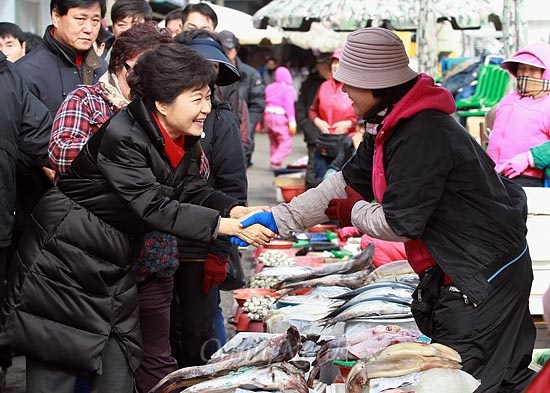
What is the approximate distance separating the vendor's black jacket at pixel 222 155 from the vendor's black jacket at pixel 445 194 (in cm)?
170

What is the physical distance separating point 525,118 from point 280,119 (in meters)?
11.0

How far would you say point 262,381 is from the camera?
429cm

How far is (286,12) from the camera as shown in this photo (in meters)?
11.8

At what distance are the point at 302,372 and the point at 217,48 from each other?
202 cm

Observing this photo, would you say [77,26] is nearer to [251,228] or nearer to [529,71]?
[251,228]

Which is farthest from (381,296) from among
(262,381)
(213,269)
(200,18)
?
(200,18)

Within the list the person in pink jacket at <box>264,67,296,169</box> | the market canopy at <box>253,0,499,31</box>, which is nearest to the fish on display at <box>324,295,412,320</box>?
the market canopy at <box>253,0,499,31</box>

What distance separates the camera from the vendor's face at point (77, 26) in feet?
19.0

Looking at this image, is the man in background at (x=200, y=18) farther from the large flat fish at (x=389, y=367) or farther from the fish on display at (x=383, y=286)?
the large flat fish at (x=389, y=367)

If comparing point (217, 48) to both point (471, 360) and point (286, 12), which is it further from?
point (286, 12)

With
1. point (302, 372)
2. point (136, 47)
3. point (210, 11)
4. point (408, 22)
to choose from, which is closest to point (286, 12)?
point (408, 22)

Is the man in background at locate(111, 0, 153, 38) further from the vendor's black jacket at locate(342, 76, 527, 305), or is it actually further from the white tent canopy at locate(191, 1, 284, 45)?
the white tent canopy at locate(191, 1, 284, 45)

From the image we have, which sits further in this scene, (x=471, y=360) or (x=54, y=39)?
(x=54, y=39)

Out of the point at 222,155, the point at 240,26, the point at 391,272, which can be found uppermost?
the point at 222,155
